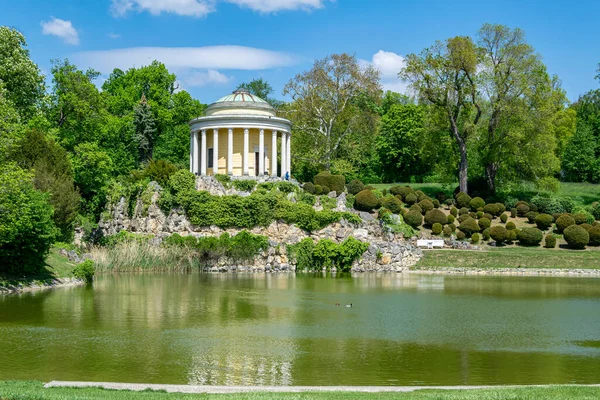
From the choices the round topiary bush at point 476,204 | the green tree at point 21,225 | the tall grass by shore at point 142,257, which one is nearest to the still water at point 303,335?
the green tree at point 21,225

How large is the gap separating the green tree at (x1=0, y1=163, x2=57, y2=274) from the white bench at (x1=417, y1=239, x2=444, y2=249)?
2532 centimetres

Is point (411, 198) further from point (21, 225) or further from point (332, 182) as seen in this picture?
point (21, 225)

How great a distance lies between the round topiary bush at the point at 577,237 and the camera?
48.3 meters

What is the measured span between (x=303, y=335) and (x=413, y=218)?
32659 mm

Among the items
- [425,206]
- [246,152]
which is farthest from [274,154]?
[425,206]

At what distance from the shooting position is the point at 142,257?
43.4 m

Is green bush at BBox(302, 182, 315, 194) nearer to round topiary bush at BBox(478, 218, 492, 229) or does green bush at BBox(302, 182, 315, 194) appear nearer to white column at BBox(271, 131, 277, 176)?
white column at BBox(271, 131, 277, 176)

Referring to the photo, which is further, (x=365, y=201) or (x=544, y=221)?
(x=365, y=201)

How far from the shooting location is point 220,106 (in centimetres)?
5569

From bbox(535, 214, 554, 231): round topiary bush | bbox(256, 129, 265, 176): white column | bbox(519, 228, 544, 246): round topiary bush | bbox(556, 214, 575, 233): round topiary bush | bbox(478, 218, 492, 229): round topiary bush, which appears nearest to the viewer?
bbox(519, 228, 544, 246): round topiary bush

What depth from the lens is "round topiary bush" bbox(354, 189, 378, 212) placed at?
173 ft

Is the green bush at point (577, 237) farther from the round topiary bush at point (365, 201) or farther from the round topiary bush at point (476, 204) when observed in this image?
the round topiary bush at point (365, 201)

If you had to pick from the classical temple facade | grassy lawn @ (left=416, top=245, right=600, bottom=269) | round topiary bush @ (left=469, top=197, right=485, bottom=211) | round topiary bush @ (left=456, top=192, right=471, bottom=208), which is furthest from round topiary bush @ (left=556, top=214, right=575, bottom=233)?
the classical temple facade

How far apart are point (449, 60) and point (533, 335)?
134ft
